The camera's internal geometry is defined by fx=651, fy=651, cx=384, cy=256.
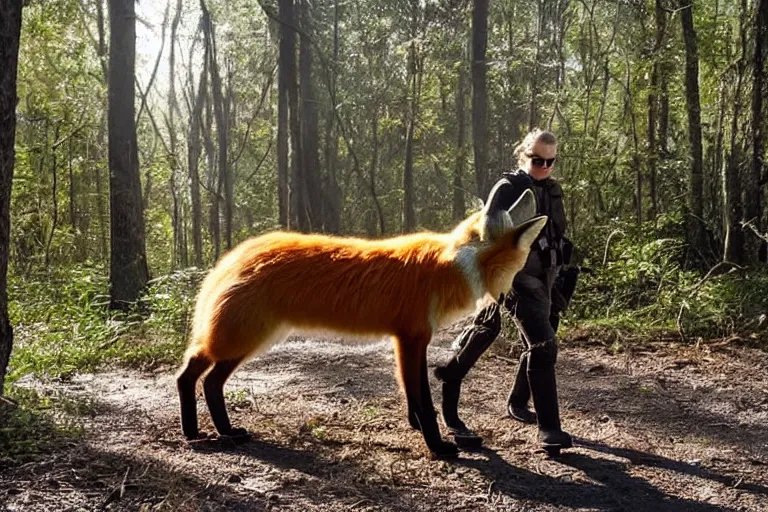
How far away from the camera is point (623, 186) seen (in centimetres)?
1288

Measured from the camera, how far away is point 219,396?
4.18 metres

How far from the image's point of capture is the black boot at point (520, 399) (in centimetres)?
477

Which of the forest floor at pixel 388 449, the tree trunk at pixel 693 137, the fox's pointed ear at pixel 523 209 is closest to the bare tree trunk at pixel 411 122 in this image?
the tree trunk at pixel 693 137

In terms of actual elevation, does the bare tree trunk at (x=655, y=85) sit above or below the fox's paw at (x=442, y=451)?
above

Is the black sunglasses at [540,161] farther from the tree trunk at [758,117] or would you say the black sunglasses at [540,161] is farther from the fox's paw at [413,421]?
the tree trunk at [758,117]

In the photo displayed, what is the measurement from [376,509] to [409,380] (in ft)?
3.08

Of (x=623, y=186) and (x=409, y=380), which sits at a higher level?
(x=623, y=186)

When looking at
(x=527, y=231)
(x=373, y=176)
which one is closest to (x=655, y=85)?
(x=373, y=176)

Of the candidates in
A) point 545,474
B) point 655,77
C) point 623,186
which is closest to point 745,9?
point 655,77

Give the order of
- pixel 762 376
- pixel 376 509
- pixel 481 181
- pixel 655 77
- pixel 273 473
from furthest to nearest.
Answer: pixel 481 181 → pixel 655 77 → pixel 762 376 → pixel 273 473 → pixel 376 509

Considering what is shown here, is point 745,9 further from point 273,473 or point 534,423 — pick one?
point 273,473

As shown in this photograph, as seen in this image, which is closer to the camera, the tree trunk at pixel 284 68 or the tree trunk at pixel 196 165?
the tree trunk at pixel 284 68

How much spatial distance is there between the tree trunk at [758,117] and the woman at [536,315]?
5.00m

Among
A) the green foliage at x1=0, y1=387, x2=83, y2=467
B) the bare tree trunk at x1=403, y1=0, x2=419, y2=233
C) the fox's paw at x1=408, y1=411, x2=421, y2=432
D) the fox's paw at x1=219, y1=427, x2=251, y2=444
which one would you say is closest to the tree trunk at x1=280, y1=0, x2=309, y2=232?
the bare tree trunk at x1=403, y1=0, x2=419, y2=233
